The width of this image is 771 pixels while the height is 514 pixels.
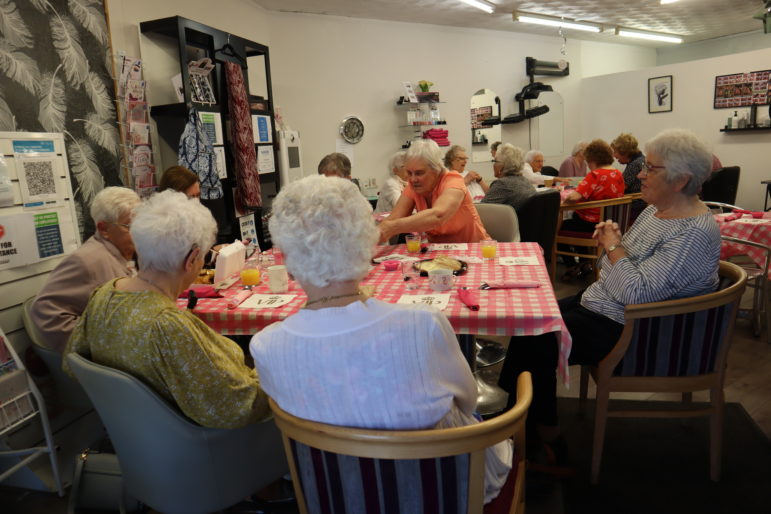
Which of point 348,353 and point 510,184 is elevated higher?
point 510,184

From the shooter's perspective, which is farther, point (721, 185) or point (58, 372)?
point (721, 185)

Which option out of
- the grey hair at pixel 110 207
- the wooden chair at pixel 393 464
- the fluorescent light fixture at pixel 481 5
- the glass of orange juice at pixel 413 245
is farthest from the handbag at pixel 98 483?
the fluorescent light fixture at pixel 481 5

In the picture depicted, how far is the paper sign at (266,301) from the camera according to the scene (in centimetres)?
211

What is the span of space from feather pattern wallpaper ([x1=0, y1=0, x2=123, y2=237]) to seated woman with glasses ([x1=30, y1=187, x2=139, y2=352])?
0.78 meters

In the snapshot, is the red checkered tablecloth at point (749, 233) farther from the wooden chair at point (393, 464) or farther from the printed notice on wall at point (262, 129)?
the printed notice on wall at point (262, 129)

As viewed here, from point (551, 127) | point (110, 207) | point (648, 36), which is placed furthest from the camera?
point (551, 127)

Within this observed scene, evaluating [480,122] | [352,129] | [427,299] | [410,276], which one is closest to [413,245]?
[410,276]

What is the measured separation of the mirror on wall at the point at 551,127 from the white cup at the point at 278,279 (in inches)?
309

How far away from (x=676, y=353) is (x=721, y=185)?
589 cm

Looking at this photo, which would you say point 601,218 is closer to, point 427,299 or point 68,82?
point 427,299

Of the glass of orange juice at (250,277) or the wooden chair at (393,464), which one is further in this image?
the glass of orange juice at (250,277)

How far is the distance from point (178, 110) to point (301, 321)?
3.18 m

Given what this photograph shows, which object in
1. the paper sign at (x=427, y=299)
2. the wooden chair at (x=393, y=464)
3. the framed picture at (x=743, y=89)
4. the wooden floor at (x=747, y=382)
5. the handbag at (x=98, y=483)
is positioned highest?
the framed picture at (x=743, y=89)

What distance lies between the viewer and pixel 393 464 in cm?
105
